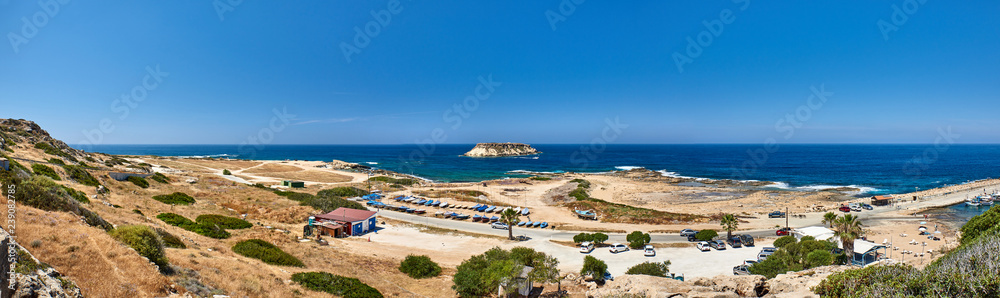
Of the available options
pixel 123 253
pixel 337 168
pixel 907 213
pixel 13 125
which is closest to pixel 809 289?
pixel 123 253

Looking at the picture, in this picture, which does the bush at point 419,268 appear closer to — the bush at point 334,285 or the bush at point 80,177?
the bush at point 334,285

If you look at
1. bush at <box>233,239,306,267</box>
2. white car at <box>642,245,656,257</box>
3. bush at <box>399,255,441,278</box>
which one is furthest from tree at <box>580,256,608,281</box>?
bush at <box>233,239,306,267</box>

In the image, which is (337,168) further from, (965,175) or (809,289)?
(965,175)

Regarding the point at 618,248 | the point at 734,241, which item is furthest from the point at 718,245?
the point at 618,248

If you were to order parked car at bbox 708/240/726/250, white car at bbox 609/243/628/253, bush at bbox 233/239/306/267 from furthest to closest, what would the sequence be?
1. parked car at bbox 708/240/726/250
2. white car at bbox 609/243/628/253
3. bush at bbox 233/239/306/267

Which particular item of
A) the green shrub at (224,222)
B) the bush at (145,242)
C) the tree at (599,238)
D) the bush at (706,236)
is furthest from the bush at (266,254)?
the bush at (706,236)

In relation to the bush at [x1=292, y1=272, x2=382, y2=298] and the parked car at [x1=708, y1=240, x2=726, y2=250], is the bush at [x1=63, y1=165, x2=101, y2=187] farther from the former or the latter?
the parked car at [x1=708, y1=240, x2=726, y2=250]
